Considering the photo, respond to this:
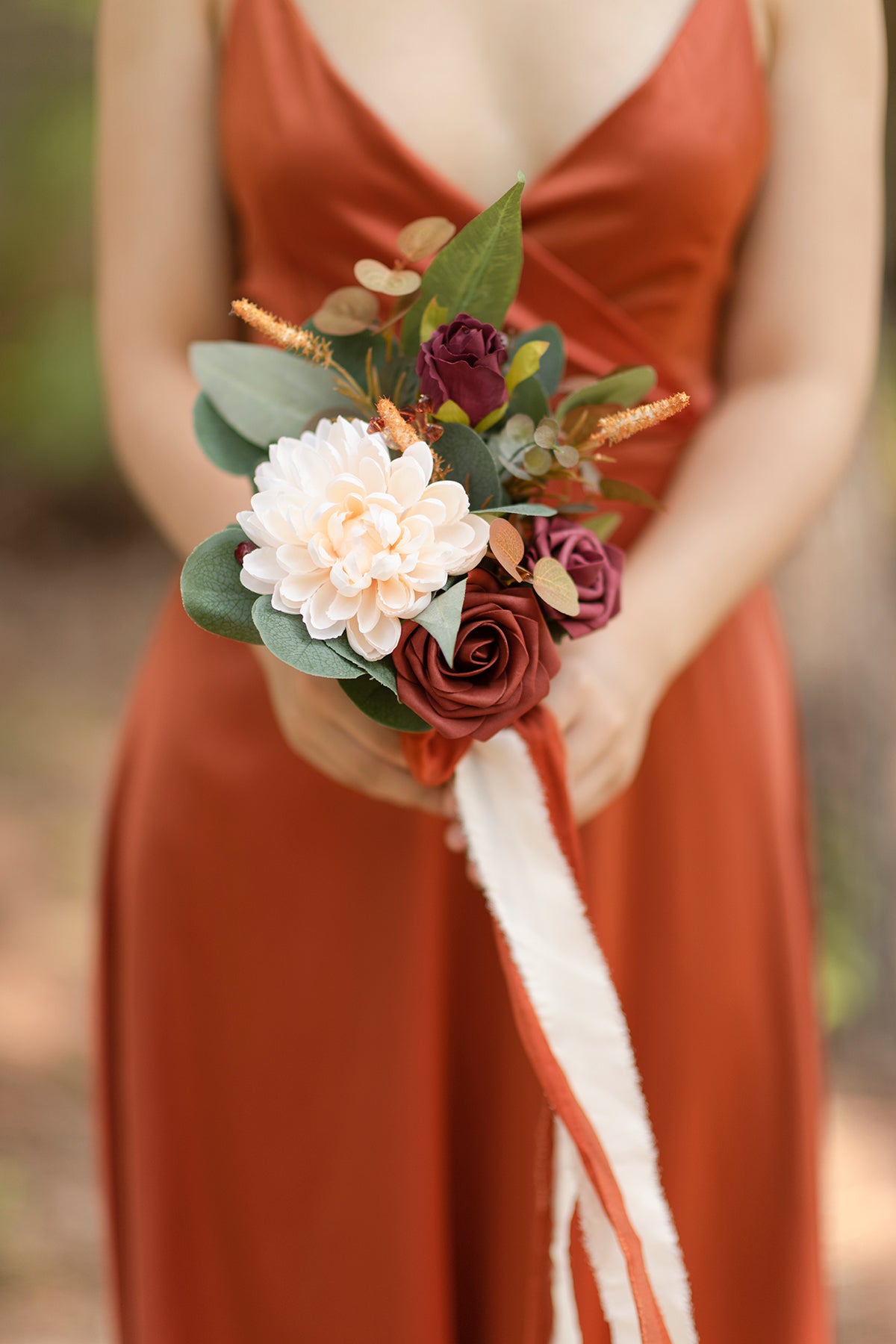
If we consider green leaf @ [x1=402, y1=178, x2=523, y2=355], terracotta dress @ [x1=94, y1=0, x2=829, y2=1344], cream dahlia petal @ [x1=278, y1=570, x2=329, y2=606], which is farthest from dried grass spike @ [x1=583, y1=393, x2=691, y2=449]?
terracotta dress @ [x1=94, y1=0, x2=829, y2=1344]

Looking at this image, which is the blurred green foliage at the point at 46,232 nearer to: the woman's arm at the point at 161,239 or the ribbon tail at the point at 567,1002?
the woman's arm at the point at 161,239

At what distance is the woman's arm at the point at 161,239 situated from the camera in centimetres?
110

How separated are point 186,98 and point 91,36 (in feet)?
16.6

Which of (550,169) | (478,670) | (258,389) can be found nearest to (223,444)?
(258,389)

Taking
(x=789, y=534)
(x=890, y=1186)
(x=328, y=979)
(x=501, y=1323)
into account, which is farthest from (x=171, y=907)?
(x=890, y=1186)

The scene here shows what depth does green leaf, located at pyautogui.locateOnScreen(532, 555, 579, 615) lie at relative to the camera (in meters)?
0.76

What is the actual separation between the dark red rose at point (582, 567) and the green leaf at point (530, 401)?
8cm

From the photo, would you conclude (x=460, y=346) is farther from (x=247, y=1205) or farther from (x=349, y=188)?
(x=247, y=1205)

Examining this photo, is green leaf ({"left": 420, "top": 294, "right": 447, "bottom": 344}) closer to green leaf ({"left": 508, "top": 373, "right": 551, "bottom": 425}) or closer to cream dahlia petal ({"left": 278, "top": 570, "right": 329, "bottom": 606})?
green leaf ({"left": 508, "top": 373, "right": 551, "bottom": 425})

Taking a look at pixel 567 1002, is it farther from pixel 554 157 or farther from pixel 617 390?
pixel 554 157

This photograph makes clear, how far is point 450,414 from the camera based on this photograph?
779 mm

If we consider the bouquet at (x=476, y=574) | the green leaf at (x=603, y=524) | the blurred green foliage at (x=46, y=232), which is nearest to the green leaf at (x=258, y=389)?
the bouquet at (x=476, y=574)

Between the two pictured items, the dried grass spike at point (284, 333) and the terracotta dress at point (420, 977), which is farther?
the terracotta dress at point (420, 977)

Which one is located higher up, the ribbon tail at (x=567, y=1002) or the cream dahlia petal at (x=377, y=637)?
the cream dahlia petal at (x=377, y=637)
